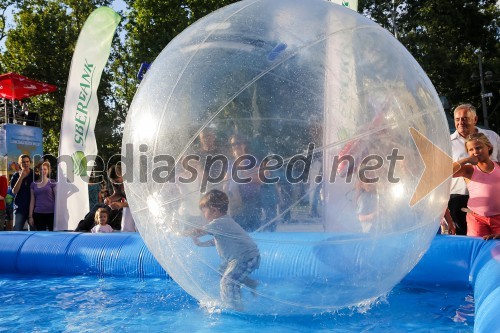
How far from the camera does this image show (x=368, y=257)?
2889 millimetres

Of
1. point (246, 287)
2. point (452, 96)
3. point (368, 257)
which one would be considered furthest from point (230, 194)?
point (452, 96)

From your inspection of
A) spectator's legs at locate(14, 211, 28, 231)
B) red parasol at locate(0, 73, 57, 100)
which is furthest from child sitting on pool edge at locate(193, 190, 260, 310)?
red parasol at locate(0, 73, 57, 100)

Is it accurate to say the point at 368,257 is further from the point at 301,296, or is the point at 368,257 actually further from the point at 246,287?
the point at 246,287

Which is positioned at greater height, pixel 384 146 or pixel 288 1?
pixel 288 1

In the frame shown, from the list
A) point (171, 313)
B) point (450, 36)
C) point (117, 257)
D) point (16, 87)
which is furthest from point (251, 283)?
point (450, 36)

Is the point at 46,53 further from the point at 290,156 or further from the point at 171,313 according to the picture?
the point at 290,156

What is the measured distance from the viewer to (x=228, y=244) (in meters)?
2.91

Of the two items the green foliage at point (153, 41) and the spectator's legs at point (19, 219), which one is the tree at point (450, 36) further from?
the spectator's legs at point (19, 219)

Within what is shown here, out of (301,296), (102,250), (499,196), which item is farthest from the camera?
(102,250)

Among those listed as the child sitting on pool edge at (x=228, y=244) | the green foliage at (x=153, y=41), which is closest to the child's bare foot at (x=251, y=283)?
the child sitting on pool edge at (x=228, y=244)

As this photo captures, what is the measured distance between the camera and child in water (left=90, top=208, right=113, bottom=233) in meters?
6.57

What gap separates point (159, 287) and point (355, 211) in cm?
245

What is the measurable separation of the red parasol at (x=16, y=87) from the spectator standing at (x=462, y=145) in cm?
1386

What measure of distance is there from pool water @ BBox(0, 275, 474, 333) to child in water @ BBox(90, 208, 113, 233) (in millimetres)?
1635
